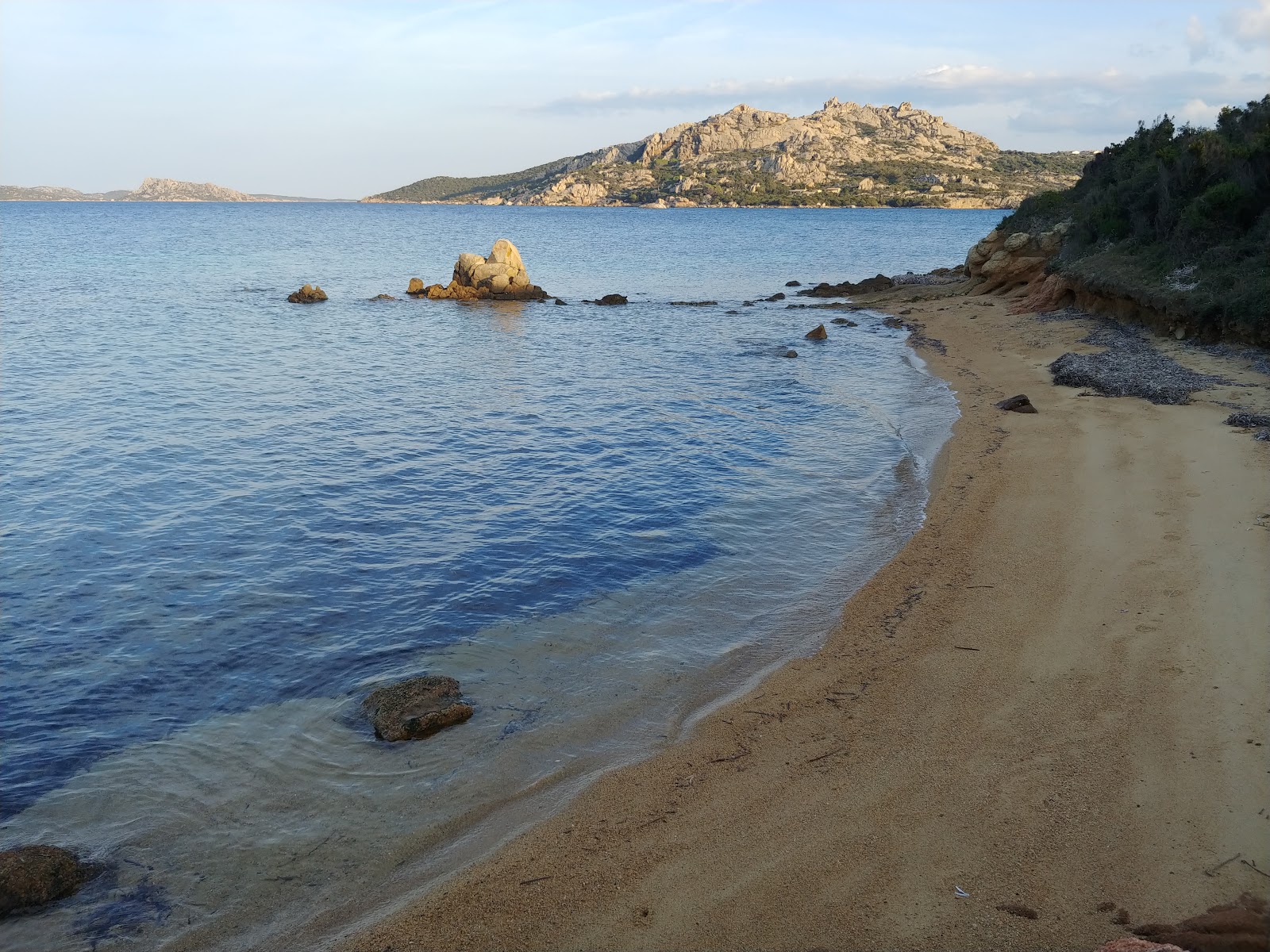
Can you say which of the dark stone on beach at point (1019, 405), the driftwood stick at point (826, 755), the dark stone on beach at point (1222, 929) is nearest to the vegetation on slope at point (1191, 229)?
the dark stone on beach at point (1019, 405)

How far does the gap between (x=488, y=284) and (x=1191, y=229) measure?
3418 cm

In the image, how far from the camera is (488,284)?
49594 mm

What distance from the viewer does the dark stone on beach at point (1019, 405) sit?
20.0m

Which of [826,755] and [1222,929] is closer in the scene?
[1222,929]

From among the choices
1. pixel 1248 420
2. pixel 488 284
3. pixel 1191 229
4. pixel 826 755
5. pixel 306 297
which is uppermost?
pixel 1191 229

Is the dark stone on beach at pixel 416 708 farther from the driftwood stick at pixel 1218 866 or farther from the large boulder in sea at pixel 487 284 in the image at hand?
the large boulder in sea at pixel 487 284

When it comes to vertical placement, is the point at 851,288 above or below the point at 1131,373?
above

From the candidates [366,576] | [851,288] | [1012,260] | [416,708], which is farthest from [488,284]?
[416,708]

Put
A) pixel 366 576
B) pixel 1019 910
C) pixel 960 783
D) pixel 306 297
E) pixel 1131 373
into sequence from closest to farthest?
pixel 1019 910
pixel 960 783
pixel 366 576
pixel 1131 373
pixel 306 297

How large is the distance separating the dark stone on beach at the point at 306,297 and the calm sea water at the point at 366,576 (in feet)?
39.7

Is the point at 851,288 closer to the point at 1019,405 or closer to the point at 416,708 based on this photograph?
the point at 1019,405

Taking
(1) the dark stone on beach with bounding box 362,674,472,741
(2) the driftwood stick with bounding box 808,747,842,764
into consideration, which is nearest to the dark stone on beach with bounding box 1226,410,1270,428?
(2) the driftwood stick with bounding box 808,747,842,764

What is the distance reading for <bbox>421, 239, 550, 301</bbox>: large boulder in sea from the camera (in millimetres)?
49250

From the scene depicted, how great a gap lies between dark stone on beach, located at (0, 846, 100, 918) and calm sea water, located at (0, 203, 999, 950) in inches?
6.0
